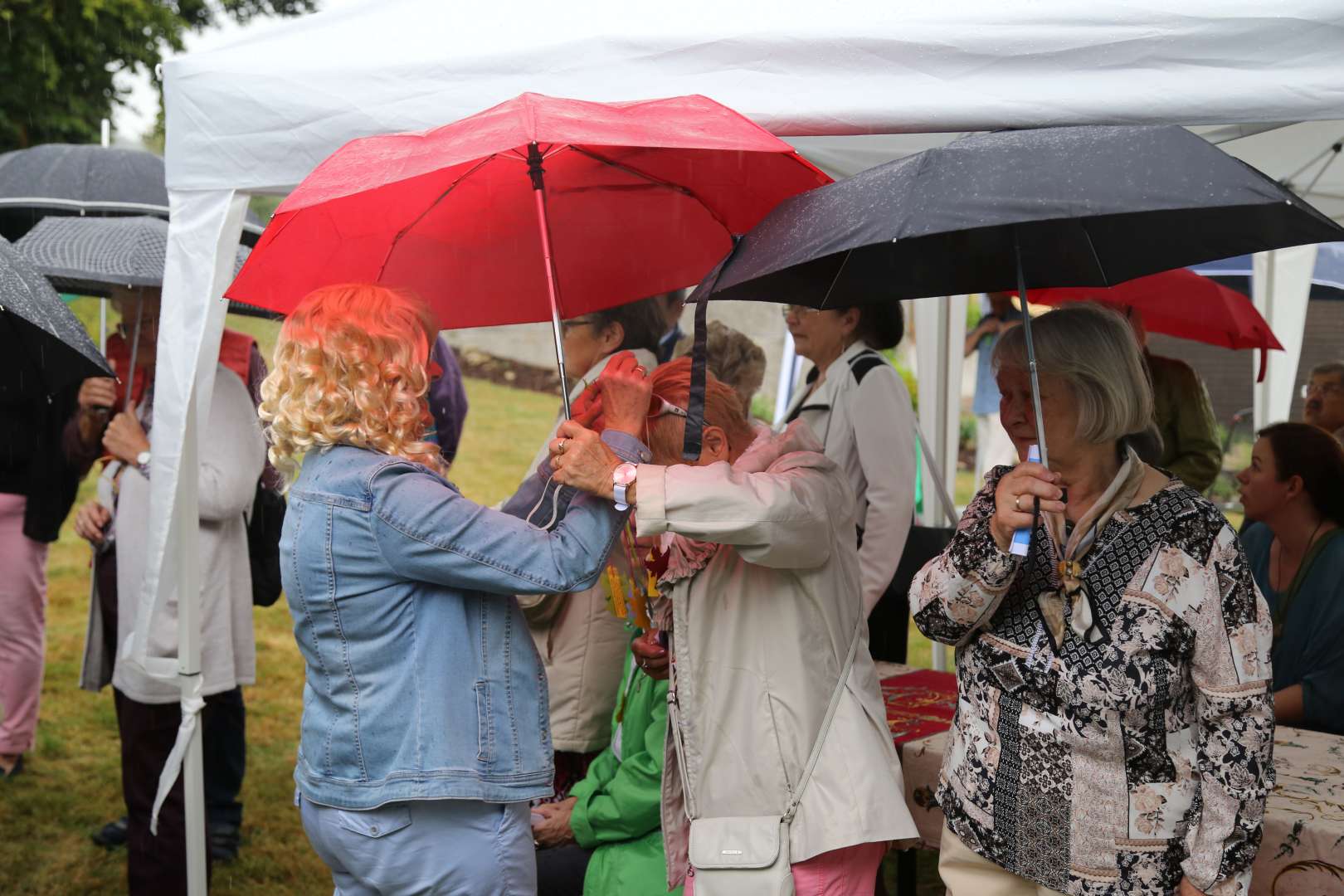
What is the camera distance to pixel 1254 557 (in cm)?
367

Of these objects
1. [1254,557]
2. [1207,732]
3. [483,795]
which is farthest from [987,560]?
[1254,557]

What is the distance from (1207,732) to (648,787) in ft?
3.77

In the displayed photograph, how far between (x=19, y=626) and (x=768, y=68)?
13.3 ft

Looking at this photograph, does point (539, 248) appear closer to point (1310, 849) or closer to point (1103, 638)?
point (1103, 638)

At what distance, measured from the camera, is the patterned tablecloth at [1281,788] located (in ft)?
7.45

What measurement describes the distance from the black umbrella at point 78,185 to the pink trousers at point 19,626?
1.13 metres

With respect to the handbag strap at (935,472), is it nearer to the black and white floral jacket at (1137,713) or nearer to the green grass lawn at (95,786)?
the black and white floral jacket at (1137,713)

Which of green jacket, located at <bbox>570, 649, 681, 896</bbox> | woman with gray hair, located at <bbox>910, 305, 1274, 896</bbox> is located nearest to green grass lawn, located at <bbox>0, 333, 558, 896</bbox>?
green jacket, located at <bbox>570, 649, 681, 896</bbox>

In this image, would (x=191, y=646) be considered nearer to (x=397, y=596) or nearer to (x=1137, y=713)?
(x=397, y=596)

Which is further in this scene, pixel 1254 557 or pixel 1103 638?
pixel 1254 557

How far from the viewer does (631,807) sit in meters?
2.60

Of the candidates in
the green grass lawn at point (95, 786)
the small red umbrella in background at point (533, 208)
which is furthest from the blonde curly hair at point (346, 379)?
the green grass lawn at point (95, 786)

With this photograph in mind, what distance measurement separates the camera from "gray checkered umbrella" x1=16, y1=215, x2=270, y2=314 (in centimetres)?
346

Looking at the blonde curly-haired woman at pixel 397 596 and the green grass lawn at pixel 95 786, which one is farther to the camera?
the green grass lawn at pixel 95 786
